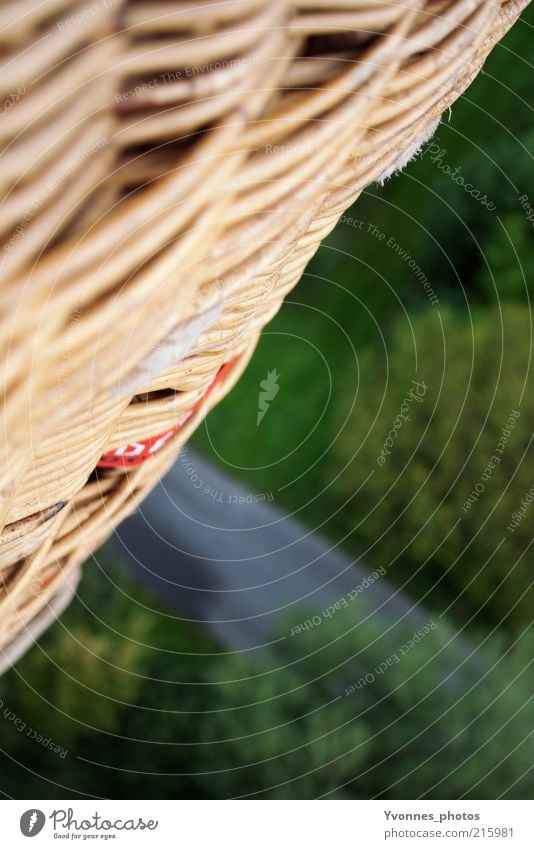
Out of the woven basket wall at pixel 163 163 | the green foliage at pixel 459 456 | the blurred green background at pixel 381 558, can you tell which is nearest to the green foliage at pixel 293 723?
the blurred green background at pixel 381 558

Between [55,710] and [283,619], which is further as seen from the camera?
[283,619]

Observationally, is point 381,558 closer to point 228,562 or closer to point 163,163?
point 228,562

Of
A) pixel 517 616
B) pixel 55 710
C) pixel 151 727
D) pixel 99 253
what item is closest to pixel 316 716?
pixel 151 727

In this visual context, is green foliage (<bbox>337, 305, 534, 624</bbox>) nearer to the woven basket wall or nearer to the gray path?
the gray path

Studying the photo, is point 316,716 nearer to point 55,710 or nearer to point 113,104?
point 55,710

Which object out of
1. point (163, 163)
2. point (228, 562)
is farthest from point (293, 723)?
point (163, 163)

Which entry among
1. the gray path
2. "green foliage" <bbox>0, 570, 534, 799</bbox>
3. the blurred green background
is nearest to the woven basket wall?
the blurred green background
